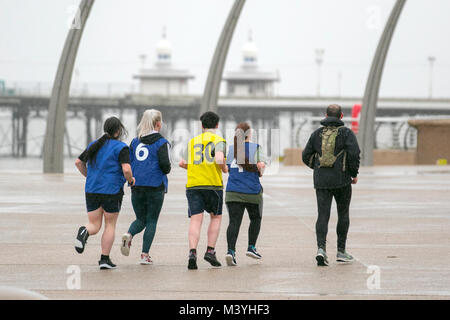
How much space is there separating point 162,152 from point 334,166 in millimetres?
1696

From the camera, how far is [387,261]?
A: 10.3m

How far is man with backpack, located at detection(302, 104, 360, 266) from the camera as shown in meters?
10.2

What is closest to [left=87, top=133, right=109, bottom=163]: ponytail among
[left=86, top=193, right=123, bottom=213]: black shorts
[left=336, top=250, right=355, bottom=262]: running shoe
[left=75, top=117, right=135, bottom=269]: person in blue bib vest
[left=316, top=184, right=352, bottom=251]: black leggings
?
[left=75, top=117, right=135, bottom=269]: person in blue bib vest

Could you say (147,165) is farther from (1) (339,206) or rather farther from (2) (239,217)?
(1) (339,206)

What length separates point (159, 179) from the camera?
1015 cm

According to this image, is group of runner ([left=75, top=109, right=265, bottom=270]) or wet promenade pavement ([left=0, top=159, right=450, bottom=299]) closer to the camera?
wet promenade pavement ([left=0, top=159, right=450, bottom=299])

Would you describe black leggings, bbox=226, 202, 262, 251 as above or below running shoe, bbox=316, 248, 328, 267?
above

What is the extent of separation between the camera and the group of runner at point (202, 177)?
32.2 ft

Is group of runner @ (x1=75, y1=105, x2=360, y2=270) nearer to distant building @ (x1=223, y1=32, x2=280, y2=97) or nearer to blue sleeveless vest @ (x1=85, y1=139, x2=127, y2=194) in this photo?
blue sleeveless vest @ (x1=85, y1=139, x2=127, y2=194)

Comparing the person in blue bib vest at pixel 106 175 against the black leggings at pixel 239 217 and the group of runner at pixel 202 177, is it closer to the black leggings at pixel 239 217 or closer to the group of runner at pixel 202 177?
the group of runner at pixel 202 177

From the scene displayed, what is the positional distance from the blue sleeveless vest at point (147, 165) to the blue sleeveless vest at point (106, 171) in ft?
0.96

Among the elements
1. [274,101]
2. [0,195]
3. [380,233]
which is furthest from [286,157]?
[274,101]
